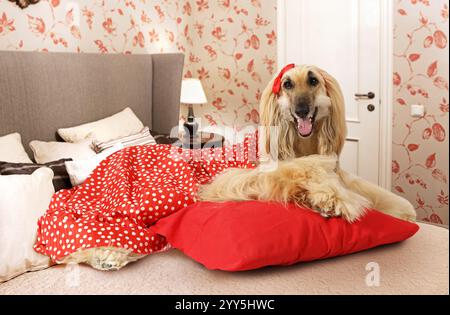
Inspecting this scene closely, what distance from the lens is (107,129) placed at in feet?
9.87

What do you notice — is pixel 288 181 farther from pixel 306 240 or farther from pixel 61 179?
pixel 61 179

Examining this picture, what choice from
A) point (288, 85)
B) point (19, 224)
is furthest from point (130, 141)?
point (288, 85)

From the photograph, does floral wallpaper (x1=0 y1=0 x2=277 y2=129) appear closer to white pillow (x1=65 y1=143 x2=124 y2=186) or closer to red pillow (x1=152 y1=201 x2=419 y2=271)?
white pillow (x1=65 y1=143 x2=124 y2=186)

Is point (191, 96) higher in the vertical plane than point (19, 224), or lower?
higher

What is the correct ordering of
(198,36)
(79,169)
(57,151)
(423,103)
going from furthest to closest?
(198,36) → (423,103) → (57,151) → (79,169)

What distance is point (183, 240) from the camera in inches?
60.6

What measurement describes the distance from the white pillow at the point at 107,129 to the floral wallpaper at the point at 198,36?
602mm

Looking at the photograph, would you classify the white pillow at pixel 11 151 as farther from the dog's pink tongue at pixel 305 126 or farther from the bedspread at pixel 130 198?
the dog's pink tongue at pixel 305 126

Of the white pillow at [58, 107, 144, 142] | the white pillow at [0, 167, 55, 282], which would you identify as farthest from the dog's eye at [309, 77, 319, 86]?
the white pillow at [58, 107, 144, 142]

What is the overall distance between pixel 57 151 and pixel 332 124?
5.05 feet

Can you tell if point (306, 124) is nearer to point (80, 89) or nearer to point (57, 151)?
point (57, 151)

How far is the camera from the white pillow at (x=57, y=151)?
2564 mm

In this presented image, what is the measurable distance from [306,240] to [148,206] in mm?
540

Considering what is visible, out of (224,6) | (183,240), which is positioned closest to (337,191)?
(183,240)
